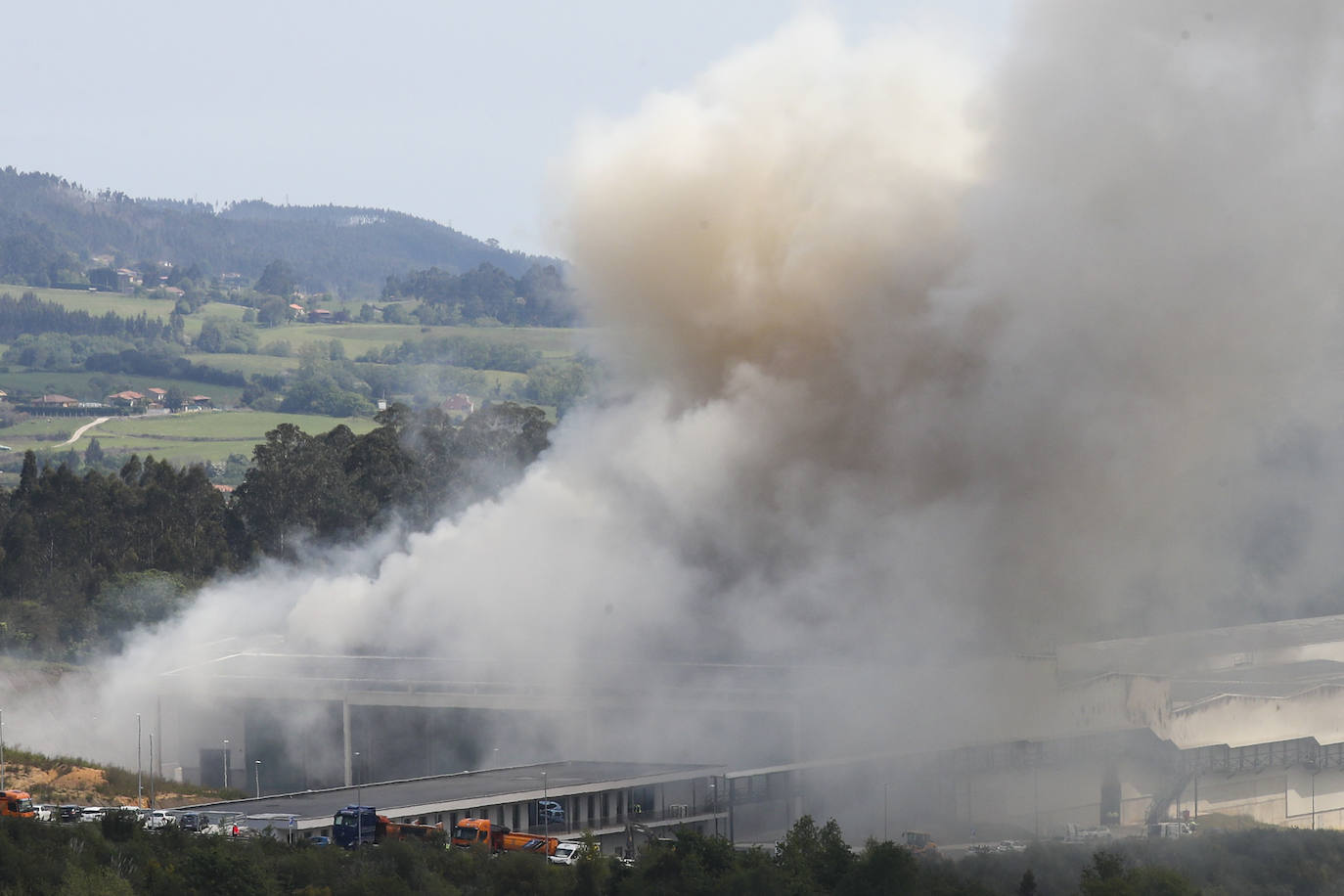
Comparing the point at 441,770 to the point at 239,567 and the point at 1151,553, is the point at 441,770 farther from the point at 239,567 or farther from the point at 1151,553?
the point at 239,567

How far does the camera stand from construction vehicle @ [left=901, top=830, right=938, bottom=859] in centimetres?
3856

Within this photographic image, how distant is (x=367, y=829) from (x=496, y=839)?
2359 millimetres

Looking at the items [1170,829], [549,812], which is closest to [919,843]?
[549,812]

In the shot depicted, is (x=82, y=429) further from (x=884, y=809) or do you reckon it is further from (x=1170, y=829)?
(x=1170, y=829)

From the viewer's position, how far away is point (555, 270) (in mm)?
132750

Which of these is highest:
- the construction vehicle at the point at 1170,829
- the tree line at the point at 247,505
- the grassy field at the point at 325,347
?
the grassy field at the point at 325,347

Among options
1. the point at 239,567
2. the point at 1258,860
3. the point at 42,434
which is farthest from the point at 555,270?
the point at 1258,860

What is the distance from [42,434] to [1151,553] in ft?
364

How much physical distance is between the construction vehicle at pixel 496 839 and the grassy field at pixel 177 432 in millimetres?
88722

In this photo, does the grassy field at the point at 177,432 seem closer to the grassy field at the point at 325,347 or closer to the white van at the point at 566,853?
the grassy field at the point at 325,347

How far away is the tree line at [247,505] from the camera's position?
223ft

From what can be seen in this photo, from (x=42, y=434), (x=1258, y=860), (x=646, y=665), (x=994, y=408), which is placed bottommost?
(x=1258, y=860)

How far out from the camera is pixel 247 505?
7212 centimetres

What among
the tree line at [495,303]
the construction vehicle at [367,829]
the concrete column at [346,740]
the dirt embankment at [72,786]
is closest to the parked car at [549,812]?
the construction vehicle at [367,829]
